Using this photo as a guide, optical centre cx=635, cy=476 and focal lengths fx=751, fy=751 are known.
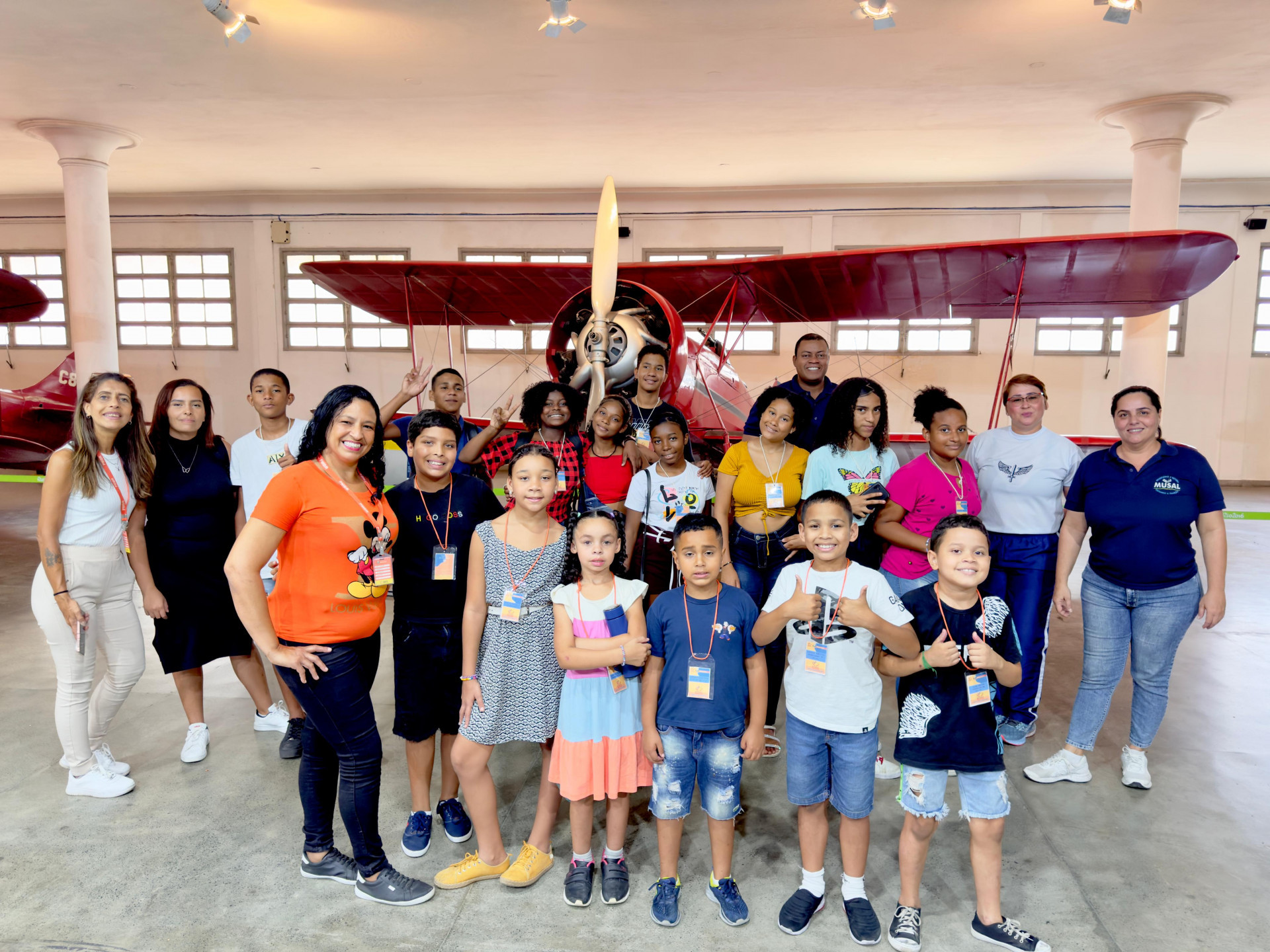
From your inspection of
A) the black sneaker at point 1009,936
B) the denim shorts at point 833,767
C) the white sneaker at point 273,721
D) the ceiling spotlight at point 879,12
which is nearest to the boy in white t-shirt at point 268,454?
the white sneaker at point 273,721

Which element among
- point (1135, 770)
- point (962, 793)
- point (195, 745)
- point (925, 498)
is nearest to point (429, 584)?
point (195, 745)

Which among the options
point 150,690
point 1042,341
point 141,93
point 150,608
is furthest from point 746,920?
point 1042,341

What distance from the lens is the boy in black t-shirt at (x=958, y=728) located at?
1.94 m

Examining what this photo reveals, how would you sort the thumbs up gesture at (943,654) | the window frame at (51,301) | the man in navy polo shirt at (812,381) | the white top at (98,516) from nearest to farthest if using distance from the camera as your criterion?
1. the thumbs up gesture at (943,654)
2. the white top at (98,516)
3. the man in navy polo shirt at (812,381)
4. the window frame at (51,301)

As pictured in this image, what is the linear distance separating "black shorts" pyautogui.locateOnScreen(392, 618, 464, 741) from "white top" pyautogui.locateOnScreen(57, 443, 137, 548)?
1.13m

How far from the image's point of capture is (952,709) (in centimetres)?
198

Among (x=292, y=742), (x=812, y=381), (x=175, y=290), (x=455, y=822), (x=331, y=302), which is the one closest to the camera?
(x=455, y=822)

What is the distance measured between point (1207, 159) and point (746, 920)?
11.2m

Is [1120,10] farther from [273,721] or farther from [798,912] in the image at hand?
[273,721]

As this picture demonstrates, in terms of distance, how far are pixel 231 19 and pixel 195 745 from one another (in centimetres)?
452

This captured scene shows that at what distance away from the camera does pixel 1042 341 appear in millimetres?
10906

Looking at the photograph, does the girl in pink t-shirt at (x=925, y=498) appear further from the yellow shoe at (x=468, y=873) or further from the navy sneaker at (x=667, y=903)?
the yellow shoe at (x=468, y=873)

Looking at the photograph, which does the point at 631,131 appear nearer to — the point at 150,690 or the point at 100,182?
the point at 100,182

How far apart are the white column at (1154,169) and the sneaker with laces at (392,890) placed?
25.6ft
